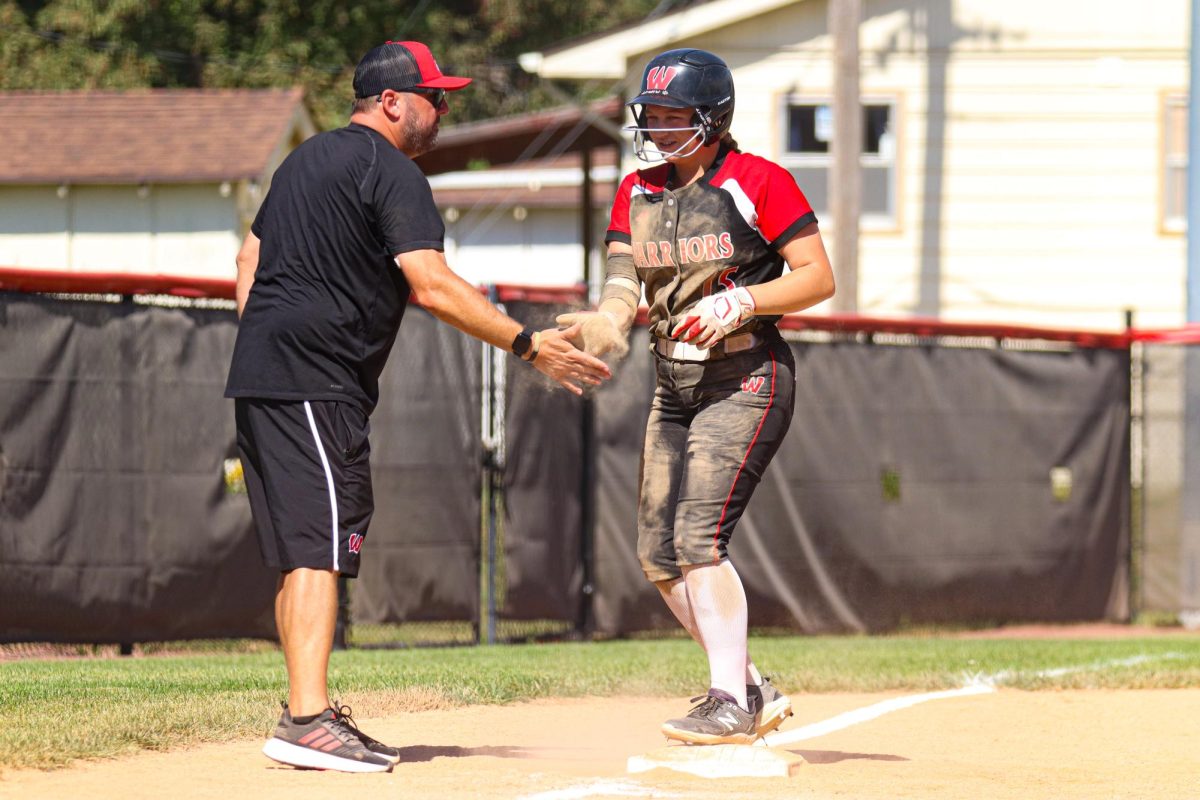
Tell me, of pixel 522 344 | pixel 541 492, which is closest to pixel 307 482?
pixel 522 344

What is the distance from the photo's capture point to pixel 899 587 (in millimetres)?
11609

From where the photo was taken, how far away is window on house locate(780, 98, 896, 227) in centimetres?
1988

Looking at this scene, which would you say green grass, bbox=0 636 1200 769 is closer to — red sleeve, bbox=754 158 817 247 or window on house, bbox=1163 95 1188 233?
red sleeve, bbox=754 158 817 247

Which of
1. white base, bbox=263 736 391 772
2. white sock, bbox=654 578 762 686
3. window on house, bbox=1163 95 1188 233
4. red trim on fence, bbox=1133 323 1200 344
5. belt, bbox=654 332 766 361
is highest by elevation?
window on house, bbox=1163 95 1188 233

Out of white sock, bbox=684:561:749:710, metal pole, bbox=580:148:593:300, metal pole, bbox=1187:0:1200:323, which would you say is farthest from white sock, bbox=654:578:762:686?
metal pole, bbox=580:148:593:300

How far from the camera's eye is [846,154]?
15.6 m

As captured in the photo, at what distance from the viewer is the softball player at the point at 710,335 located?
5.50m

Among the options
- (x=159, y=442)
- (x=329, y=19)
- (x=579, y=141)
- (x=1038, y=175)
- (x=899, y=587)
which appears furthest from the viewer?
(x=329, y=19)

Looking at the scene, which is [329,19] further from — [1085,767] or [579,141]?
[1085,767]

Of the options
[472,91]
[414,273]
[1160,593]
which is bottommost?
[1160,593]

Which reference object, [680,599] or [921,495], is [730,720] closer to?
[680,599]

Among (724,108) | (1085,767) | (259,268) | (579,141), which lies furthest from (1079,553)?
(579,141)

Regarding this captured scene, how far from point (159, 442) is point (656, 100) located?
14.2 feet

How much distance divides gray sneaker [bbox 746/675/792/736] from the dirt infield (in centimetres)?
22
